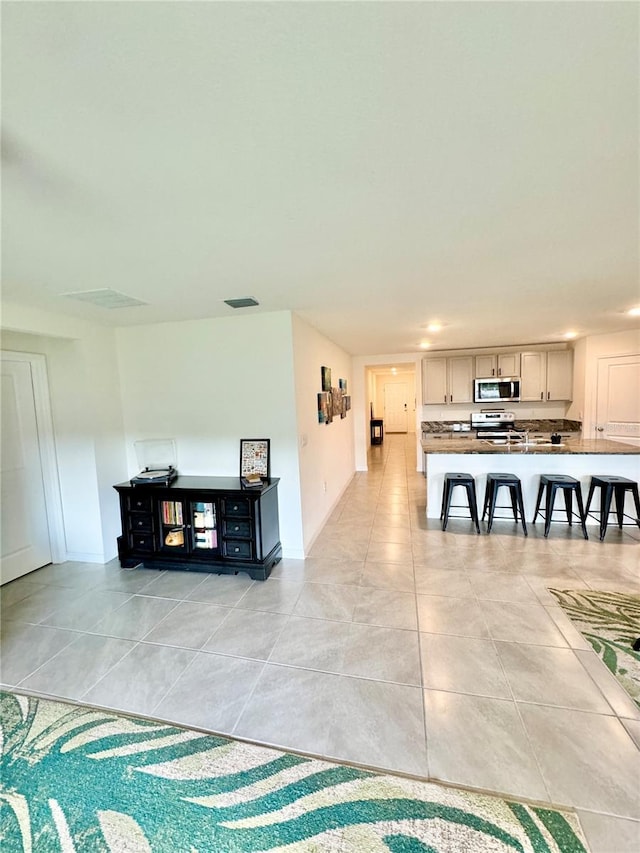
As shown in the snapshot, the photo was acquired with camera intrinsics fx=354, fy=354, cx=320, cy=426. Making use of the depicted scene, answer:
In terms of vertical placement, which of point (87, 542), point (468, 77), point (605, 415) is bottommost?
point (87, 542)

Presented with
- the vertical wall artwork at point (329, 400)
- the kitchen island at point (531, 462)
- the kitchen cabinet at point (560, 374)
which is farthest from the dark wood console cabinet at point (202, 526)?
the kitchen cabinet at point (560, 374)

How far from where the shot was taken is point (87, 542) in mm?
3727

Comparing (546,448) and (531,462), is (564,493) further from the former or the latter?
(546,448)

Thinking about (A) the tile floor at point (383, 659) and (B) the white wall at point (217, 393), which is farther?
(B) the white wall at point (217, 393)

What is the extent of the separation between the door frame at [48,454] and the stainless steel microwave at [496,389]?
6.31 meters

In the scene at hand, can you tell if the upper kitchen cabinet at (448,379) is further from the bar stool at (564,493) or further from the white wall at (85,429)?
the white wall at (85,429)

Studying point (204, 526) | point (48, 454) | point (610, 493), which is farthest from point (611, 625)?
point (48, 454)

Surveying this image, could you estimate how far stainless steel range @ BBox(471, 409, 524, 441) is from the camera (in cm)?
636

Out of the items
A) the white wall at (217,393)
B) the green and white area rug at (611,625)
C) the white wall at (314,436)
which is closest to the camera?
the green and white area rug at (611,625)

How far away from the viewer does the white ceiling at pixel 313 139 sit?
830 mm

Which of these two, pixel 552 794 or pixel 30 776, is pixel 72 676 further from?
pixel 552 794

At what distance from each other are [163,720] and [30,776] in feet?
1.77

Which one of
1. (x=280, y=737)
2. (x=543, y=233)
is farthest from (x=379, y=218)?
(x=280, y=737)

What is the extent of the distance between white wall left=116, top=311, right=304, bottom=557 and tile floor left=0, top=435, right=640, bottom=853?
1.08 meters
